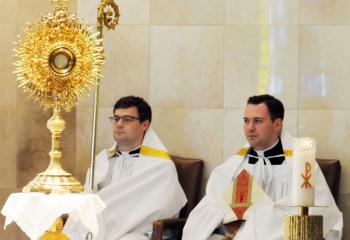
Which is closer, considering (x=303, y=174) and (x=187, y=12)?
(x=303, y=174)

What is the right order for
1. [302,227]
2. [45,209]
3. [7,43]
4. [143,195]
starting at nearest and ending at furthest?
[302,227]
[45,209]
[143,195]
[7,43]

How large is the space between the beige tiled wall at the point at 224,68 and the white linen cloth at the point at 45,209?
3372 millimetres

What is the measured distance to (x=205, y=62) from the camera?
26.1ft

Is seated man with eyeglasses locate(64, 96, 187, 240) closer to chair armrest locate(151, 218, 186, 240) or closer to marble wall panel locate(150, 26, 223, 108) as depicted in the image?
chair armrest locate(151, 218, 186, 240)

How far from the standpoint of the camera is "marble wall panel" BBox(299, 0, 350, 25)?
773 cm

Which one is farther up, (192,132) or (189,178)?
(192,132)

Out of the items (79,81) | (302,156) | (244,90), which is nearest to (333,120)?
(244,90)

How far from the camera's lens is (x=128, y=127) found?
753 centimetres

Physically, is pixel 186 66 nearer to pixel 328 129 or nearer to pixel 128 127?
pixel 128 127

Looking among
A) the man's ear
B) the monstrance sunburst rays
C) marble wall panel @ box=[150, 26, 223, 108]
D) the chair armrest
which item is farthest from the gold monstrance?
marble wall panel @ box=[150, 26, 223, 108]

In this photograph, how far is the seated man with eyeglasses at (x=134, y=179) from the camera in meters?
7.29

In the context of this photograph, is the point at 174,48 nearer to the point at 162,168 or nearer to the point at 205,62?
the point at 205,62

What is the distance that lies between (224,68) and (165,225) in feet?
5.11

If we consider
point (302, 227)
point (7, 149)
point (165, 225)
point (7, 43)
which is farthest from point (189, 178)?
point (302, 227)
